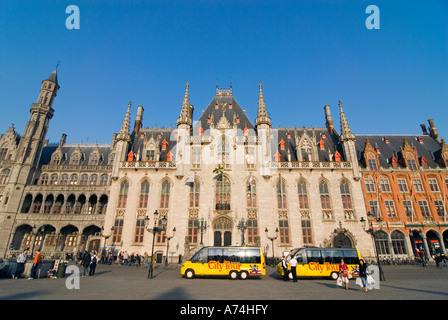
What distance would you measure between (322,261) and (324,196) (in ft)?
52.6

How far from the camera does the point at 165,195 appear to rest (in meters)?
31.7

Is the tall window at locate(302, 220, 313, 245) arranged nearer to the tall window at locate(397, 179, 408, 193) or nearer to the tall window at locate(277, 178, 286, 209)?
the tall window at locate(277, 178, 286, 209)

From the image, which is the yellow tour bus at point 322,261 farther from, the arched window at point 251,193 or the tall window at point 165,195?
the tall window at point 165,195

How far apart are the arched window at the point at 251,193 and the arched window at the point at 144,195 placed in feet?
47.7

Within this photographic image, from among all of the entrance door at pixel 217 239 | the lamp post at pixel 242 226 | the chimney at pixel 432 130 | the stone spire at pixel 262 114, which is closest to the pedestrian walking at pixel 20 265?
the entrance door at pixel 217 239

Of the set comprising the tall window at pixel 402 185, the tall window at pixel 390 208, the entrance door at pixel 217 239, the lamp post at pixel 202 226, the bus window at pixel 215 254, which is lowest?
the bus window at pixel 215 254

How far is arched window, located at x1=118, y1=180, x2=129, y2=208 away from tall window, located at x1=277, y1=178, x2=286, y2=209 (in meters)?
21.9

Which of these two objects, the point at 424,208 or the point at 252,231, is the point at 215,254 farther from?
the point at 424,208

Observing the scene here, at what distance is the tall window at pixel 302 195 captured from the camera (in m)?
31.0

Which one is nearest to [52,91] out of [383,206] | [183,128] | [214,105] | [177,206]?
[183,128]

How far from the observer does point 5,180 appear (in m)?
35.9

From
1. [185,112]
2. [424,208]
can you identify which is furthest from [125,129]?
[424,208]

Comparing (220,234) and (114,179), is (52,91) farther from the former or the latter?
(220,234)
